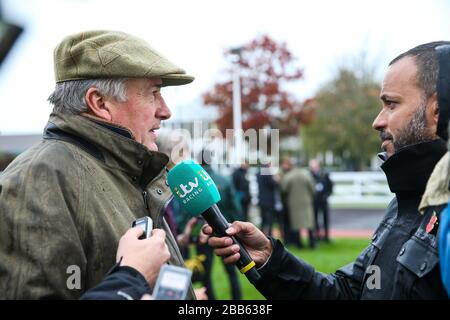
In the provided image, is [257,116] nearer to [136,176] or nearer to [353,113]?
[353,113]

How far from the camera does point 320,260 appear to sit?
31.9 ft

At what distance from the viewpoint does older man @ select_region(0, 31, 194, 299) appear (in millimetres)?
1855

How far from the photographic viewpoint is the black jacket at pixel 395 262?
1990 millimetres

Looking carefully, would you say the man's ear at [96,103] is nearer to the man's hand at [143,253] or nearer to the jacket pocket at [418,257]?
the man's hand at [143,253]

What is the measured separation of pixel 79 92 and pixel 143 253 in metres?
0.78

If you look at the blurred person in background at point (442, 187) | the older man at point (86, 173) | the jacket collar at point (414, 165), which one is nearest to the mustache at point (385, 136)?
the jacket collar at point (414, 165)

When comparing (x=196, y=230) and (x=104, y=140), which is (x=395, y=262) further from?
(x=196, y=230)

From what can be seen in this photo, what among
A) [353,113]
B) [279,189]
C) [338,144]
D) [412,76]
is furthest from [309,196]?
[338,144]

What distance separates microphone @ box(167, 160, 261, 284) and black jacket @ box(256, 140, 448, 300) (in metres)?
0.25

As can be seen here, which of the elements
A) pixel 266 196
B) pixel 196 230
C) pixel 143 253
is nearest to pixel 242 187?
pixel 266 196

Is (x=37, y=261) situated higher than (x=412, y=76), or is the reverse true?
(x=412, y=76)

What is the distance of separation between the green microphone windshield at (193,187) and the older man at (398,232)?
134 millimetres
